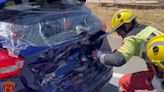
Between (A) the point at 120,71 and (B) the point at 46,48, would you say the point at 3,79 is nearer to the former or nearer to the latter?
(B) the point at 46,48

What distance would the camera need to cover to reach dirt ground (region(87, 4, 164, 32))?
38.3ft

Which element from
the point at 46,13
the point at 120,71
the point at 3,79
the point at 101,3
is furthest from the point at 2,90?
the point at 101,3

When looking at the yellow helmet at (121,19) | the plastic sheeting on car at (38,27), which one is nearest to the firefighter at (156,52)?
the yellow helmet at (121,19)

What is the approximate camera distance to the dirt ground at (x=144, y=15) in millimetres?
11672

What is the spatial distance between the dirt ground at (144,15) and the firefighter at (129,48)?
609 cm

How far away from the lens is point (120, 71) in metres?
7.21

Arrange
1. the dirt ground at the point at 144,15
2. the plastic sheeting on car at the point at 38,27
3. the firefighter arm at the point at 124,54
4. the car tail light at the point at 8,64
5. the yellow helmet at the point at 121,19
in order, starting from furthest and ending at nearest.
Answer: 1. the dirt ground at the point at 144,15
2. the yellow helmet at the point at 121,19
3. the firefighter arm at the point at 124,54
4. the plastic sheeting on car at the point at 38,27
5. the car tail light at the point at 8,64

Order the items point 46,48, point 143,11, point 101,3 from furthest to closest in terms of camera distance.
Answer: point 101,3 < point 143,11 < point 46,48

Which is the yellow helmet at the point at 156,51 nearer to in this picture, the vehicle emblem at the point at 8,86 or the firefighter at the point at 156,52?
the firefighter at the point at 156,52

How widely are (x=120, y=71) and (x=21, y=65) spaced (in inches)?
141

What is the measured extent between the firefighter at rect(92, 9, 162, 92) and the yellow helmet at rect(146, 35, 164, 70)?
0.32 metres

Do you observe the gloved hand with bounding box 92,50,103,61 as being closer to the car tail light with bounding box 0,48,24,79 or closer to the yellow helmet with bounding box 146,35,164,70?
the yellow helmet with bounding box 146,35,164,70

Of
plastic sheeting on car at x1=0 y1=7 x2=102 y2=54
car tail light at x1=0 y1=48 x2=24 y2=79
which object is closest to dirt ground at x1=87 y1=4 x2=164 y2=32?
plastic sheeting on car at x1=0 y1=7 x2=102 y2=54

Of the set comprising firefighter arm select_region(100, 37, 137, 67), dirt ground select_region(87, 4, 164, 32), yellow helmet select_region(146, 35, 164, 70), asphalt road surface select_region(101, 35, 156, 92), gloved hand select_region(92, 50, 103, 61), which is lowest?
dirt ground select_region(87, 4, 164, 32)
